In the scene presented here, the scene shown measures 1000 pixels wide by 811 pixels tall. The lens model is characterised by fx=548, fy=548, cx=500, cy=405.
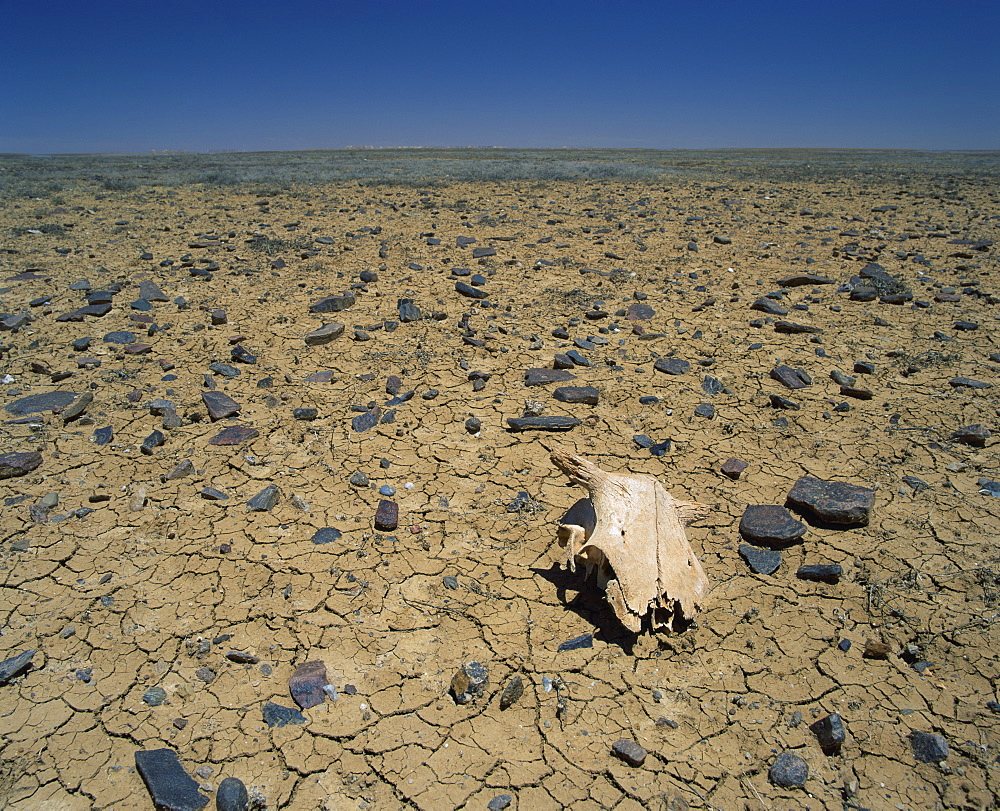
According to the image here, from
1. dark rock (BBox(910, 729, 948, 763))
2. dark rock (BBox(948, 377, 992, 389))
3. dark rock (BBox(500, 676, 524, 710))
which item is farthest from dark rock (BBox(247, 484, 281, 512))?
dark rock (BBox(948, 377, 992, 389))

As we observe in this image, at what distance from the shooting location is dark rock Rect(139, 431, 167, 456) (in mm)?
4047

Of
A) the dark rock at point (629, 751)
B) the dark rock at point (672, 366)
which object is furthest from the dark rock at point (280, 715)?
the dark rock at point (672, 366)

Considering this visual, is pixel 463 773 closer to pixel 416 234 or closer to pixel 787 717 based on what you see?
pixel 787 717

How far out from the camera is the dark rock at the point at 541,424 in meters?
4.48

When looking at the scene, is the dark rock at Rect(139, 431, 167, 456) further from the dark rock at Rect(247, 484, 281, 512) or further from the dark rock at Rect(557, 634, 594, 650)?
the dark rock at Rect(557, 634, 594, 650)

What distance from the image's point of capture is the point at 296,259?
8.46m

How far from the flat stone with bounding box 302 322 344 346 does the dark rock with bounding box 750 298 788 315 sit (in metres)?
4.99

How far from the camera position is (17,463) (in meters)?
3.75

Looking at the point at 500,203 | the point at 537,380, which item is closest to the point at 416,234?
the point at 500,203

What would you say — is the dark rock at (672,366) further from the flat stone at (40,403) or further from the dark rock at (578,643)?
the flat stone at (40,403)

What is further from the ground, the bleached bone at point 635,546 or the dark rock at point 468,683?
the bleached bone at point 635,546

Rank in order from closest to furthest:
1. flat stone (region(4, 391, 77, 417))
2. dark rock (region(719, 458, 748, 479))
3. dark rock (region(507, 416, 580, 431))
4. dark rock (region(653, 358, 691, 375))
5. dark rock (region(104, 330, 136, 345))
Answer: dark rock (region(719, 458, 748, 479)) → flat stone (region(4, 391, 77, 417)) → dark rock (region(507, 416, 580, 431)) → dark rock (region(653, 358, 691, 375)) → dark rock (region(104, 330, 136, 345))

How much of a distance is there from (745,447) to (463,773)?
3.12m

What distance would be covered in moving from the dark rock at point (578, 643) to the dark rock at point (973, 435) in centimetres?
336
